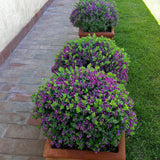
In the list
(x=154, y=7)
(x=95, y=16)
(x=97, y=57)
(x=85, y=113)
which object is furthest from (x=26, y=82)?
(x=154, y=7)

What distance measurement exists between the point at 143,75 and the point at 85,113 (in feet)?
8.39

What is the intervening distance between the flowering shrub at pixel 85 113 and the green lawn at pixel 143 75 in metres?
0.93

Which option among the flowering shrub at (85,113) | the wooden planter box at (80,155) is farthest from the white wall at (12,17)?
the wooden planter box at (80,155)

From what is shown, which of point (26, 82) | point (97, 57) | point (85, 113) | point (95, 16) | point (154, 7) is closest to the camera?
point (85, 113)

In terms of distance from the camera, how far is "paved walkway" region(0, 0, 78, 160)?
261cm

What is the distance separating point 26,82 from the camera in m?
3.78

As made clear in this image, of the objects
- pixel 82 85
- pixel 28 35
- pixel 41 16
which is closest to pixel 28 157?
pixel 82 85

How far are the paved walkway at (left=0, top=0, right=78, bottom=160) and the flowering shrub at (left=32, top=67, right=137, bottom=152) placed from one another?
2.82 feet

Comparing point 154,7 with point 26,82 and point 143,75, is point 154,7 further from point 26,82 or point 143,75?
point 26,82

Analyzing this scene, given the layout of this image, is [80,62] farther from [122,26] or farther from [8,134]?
[122,26]

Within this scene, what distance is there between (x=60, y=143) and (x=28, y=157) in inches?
32.4

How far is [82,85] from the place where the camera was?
1.94m

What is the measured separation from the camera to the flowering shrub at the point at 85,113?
5.64 feet

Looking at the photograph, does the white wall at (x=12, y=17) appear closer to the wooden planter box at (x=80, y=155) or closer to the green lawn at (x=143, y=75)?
the green lawn at (x=143, y=75)
